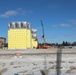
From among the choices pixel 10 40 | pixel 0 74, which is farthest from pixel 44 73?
pixel 10 40

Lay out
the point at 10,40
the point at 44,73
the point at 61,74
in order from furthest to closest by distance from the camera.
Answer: the point at 10,40 < the point at 44,73 < the point at 61,74

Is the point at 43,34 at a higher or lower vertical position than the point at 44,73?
higher

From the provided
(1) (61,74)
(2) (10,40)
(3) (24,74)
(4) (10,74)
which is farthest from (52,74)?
(2) (10,40)

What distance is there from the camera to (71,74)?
11.4 meters

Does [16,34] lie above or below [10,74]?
above

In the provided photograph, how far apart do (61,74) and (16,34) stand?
186752mm

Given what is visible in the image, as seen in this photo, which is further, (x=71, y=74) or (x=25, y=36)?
(x=25, y=36)

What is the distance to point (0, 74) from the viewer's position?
39.5 feet

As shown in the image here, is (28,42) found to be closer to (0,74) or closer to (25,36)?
(25,36)

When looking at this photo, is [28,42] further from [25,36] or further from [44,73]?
[44,73]

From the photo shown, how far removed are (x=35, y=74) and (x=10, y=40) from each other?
176466mm

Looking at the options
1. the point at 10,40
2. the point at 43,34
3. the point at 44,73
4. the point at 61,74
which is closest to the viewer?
the point at 61,74

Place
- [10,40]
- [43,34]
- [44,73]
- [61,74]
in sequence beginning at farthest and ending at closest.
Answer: [10,40] → [43,34] → [44,73] → [61,74]

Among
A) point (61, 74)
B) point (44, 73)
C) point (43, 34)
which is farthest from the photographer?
point (43, 34)
